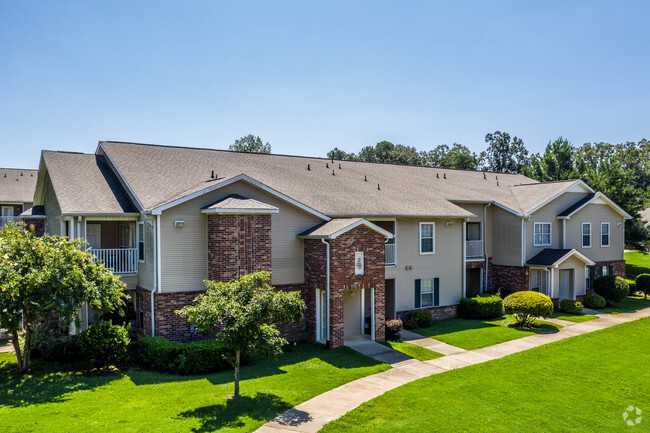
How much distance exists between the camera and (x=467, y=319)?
80.9 feet

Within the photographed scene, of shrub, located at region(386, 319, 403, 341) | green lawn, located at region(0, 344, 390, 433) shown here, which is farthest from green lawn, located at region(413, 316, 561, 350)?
green lawn, located at region(0, 344, 390, 433)

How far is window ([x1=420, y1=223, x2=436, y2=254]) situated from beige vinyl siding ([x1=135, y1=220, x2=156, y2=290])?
13.1 metres

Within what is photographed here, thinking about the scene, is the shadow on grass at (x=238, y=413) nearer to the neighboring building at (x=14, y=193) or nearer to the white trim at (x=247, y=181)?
the white trim at (x=247, y=181)

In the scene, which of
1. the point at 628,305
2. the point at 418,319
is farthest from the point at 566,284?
the point at 418,319

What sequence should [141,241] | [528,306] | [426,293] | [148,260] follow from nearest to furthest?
[148,260], [141,241], [528,306], [426,293]

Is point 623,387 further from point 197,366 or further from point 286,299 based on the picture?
point 197,366

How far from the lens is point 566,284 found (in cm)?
2881

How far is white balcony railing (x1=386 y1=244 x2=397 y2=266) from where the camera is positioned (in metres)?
23.0

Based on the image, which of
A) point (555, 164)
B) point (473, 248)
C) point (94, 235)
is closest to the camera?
point (94, 235)

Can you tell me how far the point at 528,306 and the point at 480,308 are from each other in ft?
8.71

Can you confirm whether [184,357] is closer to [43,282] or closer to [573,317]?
[43,282]

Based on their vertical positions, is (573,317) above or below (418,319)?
below

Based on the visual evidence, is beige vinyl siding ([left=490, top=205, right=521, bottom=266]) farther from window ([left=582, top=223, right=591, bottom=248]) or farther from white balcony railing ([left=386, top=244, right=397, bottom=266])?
white balcony railing ([left=386, top=244, right=397, bottom=266])

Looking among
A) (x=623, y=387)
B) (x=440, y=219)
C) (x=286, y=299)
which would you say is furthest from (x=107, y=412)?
(x=440, y=219)
